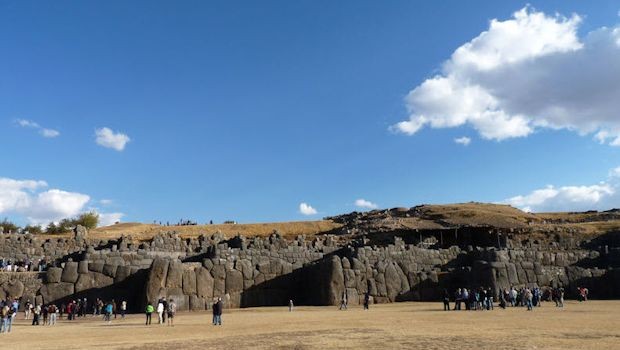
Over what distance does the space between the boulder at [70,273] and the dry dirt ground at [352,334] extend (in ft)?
26.8

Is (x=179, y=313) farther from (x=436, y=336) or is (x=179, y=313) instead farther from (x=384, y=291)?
(x=436, y=336)

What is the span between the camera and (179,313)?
82.1ft

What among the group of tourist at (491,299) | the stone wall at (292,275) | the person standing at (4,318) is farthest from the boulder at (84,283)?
the group of tourist at (491,299)

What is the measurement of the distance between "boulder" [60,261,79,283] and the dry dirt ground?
816cm

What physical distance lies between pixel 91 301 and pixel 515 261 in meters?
24.8

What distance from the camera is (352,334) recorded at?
574 inches

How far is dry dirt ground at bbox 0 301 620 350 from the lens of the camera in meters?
12.3

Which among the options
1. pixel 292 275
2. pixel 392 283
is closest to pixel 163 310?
pixel 292 275

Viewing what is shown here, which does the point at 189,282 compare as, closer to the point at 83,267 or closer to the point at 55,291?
the point at 83,267

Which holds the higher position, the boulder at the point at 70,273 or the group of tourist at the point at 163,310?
the boulder at the point at 70,273

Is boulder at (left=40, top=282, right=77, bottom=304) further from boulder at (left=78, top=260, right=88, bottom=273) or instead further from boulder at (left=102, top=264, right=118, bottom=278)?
boulder at (left=102, top=264, right=118, bottom=278)

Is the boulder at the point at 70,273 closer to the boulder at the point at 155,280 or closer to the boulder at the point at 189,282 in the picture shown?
the boulder at the point at 155,280

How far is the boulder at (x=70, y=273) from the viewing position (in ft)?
88.3

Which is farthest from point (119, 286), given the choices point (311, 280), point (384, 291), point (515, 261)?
point (515, 261)
